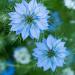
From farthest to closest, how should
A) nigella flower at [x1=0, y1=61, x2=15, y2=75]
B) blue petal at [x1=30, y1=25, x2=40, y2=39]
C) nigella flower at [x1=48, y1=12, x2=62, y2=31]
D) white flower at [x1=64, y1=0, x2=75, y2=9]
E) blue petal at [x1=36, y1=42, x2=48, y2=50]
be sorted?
A: nigella flower at [x1=0, y1=61, x2=15, y2=75] → white flower at [x1=64, y1=0, x2=75, y2=9] → nigella flower at [x1=48, y1=12, x2=62, y2=31] → blue petal at [x1=36, y1=42, x2=48, y2=50] → blue petal at [x1=30, y1=25, x2=40, y2=39]

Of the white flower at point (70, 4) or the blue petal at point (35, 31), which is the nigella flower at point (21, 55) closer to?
the white flower at point (70, 4)

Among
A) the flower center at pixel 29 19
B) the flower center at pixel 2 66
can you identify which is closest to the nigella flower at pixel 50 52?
the flower center at pixel 29 19

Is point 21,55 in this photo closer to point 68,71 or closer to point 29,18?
point 68,71

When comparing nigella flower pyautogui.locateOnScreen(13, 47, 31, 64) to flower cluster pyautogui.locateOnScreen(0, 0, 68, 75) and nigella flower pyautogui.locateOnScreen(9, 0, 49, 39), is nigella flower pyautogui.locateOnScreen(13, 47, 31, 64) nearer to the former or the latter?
flower cluster pyautogui.locateOnScreen(0, 0, 68, 75)

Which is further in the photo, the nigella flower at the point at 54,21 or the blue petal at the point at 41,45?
the nigella flower at the point at 54,21

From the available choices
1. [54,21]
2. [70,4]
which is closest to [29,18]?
[54,21]

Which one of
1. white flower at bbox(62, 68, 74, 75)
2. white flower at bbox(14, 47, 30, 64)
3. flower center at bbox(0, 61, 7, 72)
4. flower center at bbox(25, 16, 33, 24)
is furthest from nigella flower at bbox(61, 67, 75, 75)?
flower center at bbox(25, 16, 33, 24)
